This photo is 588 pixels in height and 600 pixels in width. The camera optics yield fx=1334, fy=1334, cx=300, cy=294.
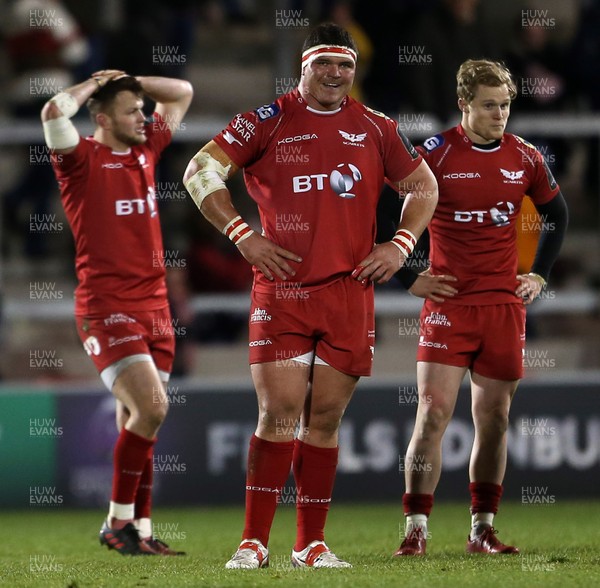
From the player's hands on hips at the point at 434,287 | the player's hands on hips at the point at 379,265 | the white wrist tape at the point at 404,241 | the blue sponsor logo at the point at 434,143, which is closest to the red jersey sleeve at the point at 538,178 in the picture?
the blue sponsor logo at the point at 434,143

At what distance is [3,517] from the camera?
32.6 feet

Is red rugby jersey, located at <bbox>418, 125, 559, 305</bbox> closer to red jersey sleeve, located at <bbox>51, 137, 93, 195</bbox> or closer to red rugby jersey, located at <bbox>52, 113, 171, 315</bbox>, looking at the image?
red rugby jersey, located at <bbox>52, 113, 171, 315</bbox>

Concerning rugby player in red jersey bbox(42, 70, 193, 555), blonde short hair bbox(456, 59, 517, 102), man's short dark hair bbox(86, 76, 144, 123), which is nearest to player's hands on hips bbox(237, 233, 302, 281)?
blonde short hair bbox(456, 59, 517, 102)

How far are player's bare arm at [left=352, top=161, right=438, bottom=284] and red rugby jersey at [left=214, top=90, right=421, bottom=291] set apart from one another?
95mm

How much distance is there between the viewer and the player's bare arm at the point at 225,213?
6000mm

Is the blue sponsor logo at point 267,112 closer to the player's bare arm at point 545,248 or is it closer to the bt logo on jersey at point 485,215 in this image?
the bt logo on jersey at point 485,215

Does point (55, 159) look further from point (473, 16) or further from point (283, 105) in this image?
point (473, 16)

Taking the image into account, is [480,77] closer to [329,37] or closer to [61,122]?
[329,37]

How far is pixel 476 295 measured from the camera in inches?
270

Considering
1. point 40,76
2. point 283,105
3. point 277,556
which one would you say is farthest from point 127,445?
point 40,76

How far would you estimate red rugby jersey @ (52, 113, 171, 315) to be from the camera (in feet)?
24.7

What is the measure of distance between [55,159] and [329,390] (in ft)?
7.96

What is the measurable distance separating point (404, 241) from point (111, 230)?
6.76ft

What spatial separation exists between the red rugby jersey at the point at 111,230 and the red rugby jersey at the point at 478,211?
172 centimetres
